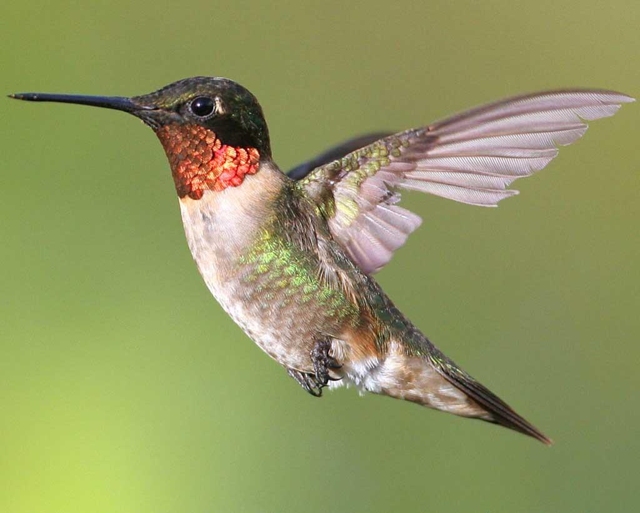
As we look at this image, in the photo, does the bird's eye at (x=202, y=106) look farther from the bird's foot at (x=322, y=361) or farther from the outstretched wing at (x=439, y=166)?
the bird's foot at (x=322, y=361)

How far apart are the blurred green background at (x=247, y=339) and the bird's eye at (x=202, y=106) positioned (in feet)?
6.26

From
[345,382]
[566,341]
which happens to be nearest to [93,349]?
[345,382]

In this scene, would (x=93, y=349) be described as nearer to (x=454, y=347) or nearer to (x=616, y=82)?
(x=454, y=347)

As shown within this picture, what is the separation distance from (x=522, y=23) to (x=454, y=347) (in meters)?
2.05

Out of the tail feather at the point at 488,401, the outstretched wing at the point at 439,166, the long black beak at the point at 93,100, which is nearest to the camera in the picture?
the long black beak at the point at 93,100

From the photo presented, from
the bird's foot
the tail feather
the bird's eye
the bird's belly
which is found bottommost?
the tail feather

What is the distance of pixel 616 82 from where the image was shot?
17.7 feet

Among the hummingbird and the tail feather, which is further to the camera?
the tail feather

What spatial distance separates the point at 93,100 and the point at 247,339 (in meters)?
2.23

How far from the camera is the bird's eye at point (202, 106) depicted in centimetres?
221

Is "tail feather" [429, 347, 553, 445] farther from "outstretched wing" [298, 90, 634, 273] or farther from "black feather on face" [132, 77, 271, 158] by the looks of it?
"black feather on face" [132, 77, 271, 158]

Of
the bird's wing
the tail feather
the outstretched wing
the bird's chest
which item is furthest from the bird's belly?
the bird's wing

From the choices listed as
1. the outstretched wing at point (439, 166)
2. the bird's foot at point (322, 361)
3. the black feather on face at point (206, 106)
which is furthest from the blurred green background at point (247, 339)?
the black feather on face at point (206, 106)

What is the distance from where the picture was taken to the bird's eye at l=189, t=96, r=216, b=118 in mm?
2205
